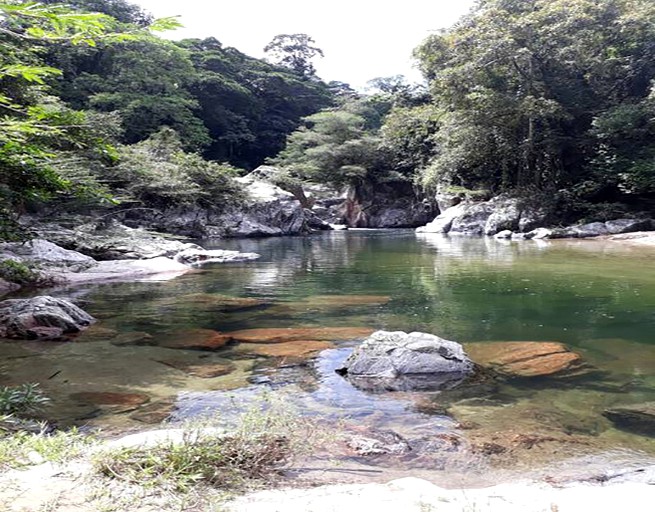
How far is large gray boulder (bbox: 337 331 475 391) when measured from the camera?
5.65 m

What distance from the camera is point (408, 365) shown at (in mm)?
5863

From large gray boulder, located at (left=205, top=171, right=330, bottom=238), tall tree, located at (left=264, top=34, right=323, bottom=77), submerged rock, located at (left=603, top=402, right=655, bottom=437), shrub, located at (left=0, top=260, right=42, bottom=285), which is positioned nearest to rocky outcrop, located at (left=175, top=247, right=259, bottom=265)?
shrub, located at (left=0, top=260, right=42, bottom=285)

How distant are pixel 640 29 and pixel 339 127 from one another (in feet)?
75.5

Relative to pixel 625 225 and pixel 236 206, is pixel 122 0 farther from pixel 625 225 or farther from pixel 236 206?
pixel 625 225

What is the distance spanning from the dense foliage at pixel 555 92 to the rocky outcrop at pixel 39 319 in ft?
78.7

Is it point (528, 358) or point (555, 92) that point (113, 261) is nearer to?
point (528, 358)

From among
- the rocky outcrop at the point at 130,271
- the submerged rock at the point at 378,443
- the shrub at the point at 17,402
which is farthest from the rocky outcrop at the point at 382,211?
the shrub at the point at 17,402

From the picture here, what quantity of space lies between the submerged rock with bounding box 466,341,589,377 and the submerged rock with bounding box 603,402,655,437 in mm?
1003

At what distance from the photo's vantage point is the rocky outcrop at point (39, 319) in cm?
755

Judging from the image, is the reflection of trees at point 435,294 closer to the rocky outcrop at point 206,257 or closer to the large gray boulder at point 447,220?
the rocky outcrop at point 206,257

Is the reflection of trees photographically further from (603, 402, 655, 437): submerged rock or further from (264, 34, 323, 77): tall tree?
(264, 34, 323, 77): tall tree

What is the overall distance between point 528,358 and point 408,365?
1.61 metres

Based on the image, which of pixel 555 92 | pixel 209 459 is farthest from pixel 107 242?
pixel 555 92

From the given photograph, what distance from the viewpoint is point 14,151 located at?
5004 mm
